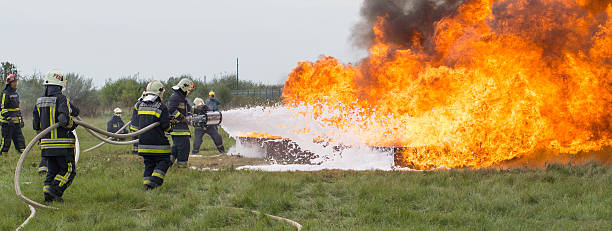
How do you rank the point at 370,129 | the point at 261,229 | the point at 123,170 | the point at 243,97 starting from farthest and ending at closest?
1. the point at 243,97
2. the point at 370,129
3. the point at 123,170
4. the point at 261,229

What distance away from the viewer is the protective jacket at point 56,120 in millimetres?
6750

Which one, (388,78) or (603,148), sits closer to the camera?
(603,148)

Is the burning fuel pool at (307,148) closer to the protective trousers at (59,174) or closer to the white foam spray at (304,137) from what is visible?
the white foam spray at (304,137)

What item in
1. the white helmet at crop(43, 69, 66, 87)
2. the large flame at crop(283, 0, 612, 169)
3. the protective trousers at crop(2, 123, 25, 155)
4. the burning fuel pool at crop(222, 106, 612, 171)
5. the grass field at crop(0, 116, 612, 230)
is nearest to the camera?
the grass field at crop(0, 116, 612, 230)

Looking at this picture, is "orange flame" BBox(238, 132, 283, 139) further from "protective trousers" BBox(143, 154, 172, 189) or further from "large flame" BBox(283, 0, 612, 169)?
"protective trousers" BBox(143, 154, 172, 189)

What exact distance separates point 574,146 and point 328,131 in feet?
15.6

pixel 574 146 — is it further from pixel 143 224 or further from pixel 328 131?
pixel 143 224

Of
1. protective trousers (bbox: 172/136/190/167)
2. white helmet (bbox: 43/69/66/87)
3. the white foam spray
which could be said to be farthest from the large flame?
white helmet (bbox: 43/69/66/87)

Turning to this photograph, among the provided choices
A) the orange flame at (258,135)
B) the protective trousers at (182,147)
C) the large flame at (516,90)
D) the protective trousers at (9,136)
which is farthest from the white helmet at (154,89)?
the protective trousers at (9,136)

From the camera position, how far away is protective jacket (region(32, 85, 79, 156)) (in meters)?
6.75

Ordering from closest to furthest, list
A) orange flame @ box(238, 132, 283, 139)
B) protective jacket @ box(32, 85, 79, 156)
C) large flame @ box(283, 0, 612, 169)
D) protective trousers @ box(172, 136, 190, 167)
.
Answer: protective jacket @ box(32, 85, 79, 156), large flame @ box(283, 0, 612, 169), protective trousers @ box(172, 136, 190, 167), orange flame @ box(238, 132, 283, 139)

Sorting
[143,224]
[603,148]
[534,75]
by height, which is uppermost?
[534,75]

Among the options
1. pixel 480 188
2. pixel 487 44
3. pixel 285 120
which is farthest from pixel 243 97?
pixel 480 188

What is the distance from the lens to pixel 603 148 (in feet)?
32.8
